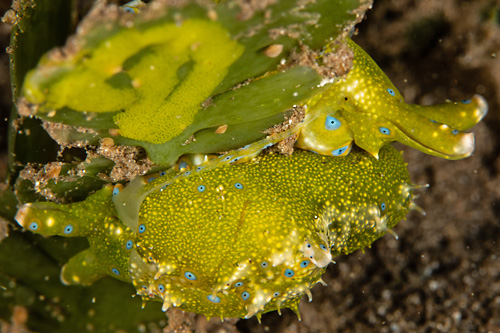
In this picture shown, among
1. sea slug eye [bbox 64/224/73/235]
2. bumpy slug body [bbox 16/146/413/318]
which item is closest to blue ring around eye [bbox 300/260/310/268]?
bumpy slug body [bbox 16/146/413/318]

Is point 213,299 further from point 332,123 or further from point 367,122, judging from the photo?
point 367,122

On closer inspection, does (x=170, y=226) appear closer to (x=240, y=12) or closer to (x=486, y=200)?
(x=240, y=12)

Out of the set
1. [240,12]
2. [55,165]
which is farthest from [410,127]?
[55,165]

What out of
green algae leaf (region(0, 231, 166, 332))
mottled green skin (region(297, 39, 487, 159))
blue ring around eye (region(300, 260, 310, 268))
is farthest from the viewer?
green algae leaf (region(0, 231, 166, 332))

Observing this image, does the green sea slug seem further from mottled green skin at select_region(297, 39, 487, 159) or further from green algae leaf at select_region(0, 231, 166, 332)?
green algae leaf at select_region(0, 231, 166, 332)

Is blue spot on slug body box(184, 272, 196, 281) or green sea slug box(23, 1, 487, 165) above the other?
green sea slug box(23, 1, 487, 165)

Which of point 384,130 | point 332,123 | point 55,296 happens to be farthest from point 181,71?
point 55,296

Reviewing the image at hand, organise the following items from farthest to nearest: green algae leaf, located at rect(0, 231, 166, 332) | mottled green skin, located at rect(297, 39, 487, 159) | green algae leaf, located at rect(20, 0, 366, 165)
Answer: green algae leaf, located at rect(0, 231, 166, 332) < mottled green skin, located at rect(297, 39, 487, 159) < green algae leaf, located at rect(20, 0, 366, 165)
